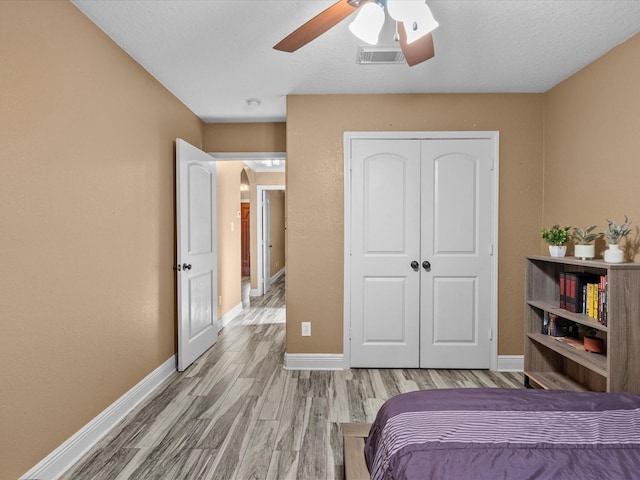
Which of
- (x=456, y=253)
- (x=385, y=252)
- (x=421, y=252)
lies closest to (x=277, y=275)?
(x=385, y=252)

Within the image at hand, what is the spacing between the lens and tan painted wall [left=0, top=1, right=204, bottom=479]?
1.52m

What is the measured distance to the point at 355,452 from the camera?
152 cm

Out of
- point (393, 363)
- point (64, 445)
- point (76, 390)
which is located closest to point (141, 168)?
point (76, 390)

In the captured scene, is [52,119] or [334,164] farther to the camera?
[334,164]

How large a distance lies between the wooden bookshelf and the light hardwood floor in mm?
357

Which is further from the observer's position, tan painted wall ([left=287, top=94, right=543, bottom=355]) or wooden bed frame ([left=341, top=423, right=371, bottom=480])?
tan painted wall ([left=287, top=94, right=543, bottom=355])

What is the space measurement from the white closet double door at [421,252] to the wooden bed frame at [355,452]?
1405 millimetres

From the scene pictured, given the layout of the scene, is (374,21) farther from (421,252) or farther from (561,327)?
(561,327)

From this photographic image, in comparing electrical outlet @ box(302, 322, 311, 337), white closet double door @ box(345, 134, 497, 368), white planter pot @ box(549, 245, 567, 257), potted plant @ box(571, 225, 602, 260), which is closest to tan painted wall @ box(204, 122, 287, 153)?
white closet double door @ box(345, 134, 497, 368)

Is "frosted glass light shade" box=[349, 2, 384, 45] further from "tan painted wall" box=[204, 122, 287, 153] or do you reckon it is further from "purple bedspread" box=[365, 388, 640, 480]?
"tan painted wall" box=[204, 122, 287, 153]

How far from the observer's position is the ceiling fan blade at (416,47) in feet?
5.48

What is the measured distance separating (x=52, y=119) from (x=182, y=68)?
3.76ft

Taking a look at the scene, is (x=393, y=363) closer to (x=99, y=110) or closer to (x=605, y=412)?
(x=605, y=412)

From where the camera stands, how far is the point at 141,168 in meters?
2.58
